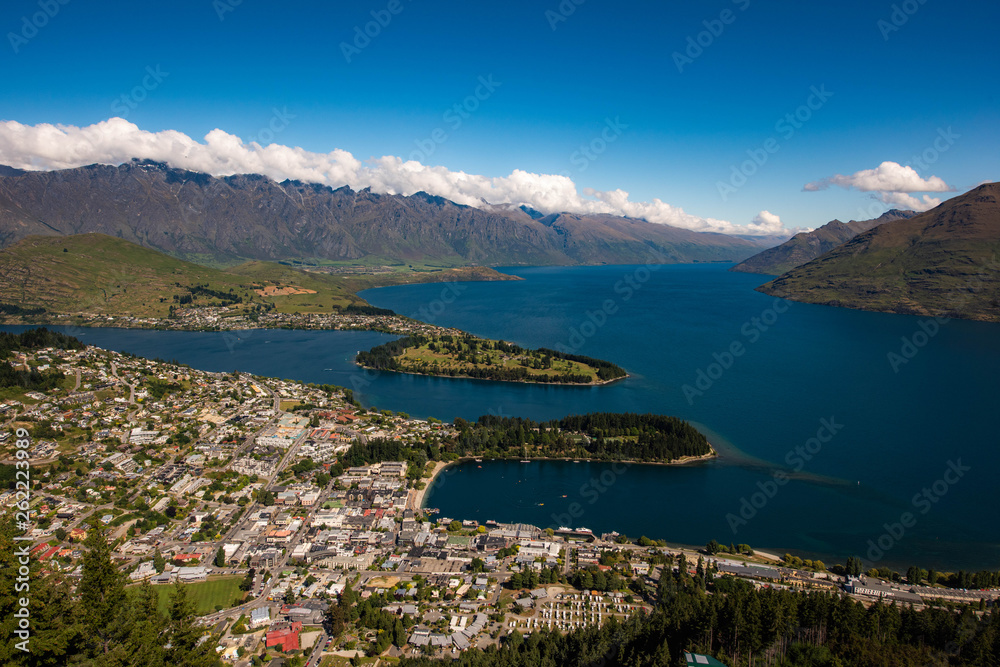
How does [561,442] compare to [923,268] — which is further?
[923,268]

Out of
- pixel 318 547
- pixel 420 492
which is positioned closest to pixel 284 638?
pixel 318 547

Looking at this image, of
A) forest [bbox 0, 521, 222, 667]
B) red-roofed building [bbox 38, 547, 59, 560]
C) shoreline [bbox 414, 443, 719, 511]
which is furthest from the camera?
shoreline [bbox 414, 443, 719, 511]

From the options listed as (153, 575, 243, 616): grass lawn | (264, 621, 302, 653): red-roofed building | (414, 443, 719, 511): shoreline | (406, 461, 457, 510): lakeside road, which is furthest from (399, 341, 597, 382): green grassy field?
(264, 621, 302, 653): red-roofed building

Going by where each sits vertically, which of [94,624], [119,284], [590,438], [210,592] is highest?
[119,284]

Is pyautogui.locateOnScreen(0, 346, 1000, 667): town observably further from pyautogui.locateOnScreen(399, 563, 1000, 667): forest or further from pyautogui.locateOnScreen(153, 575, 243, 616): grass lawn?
pyautogui.locateOnScreen(399, 563, 1000, 667): forest

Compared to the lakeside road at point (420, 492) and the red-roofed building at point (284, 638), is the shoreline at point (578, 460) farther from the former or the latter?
the red-roofed building at point (284, 638)

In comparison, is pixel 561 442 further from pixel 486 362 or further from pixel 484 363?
pixel 486 362

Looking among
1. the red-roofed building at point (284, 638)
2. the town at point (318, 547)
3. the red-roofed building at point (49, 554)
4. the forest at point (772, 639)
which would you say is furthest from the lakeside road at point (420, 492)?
the red-roofed building at point (49, 554)
